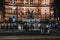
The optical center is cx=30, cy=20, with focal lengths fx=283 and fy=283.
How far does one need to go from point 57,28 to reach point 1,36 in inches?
134

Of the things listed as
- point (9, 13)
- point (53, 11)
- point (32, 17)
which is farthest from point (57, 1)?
point (9, 13)

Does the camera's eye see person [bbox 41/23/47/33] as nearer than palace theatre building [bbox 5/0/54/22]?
Yes

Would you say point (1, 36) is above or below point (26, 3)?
below

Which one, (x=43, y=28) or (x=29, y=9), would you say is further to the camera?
(x=29, y=9)

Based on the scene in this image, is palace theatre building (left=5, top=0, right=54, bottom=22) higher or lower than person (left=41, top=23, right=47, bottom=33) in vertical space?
higher

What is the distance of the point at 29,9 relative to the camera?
17484 millimetres

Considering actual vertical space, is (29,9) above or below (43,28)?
above

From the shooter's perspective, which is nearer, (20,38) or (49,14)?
(20,38)

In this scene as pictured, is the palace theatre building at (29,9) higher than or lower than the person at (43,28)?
higher

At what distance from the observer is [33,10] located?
17.4m

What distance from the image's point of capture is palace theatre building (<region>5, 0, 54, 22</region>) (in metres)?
17.4

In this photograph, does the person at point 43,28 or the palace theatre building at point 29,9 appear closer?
the person at point 43,28

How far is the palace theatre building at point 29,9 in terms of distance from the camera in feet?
57.0

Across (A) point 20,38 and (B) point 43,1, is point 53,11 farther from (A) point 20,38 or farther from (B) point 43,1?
(A) point 20,38
